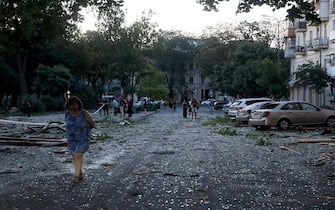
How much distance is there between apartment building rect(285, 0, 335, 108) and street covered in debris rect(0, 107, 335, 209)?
3147 centimetres

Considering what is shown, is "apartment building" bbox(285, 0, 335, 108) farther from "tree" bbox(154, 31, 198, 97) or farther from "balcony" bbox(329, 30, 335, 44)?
"tree" bbox(154, 31, 198, 97)

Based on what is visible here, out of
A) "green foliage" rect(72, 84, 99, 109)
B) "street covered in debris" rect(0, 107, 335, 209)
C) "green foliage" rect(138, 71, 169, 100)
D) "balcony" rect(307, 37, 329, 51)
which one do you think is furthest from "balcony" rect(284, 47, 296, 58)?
"street covered in debris" rect(0, 107, 335, 209)

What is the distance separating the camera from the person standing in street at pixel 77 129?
10.1 m

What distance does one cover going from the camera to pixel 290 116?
26.7 m

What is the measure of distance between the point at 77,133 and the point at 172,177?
2089 millimetres

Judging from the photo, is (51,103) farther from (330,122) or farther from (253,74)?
(330,122)

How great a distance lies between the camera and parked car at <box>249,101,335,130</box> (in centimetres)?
2638

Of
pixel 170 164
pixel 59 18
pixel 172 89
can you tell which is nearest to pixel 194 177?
pixel 170 164

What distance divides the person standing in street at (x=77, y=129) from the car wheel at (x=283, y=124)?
17.7 meters

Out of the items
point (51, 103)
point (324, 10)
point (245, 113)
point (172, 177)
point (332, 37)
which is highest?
point (324, 10)

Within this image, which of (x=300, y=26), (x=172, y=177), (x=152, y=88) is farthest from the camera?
Answer: (x=152, y=88)

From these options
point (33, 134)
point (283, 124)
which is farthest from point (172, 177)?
point (283, 124)

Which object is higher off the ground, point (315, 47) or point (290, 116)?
point (315, 47)

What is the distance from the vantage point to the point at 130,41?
56.0 metres
